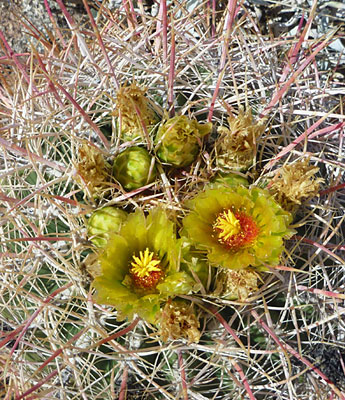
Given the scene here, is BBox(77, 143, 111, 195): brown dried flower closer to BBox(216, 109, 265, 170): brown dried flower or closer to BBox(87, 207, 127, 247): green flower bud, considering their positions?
BBox(87, 207, 127, 247): green flower bud

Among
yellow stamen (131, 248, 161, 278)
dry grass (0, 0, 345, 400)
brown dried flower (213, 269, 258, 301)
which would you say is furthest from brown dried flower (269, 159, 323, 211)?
yellow stamen (131, 248, 161, 278)

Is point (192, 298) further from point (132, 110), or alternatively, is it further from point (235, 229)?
point (132, 110)

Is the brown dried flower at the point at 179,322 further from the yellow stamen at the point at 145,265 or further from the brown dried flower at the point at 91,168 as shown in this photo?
the brown dried flower at the point at 91,168

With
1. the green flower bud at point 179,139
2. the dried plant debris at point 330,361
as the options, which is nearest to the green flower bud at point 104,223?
the green flower bud at point 179,139

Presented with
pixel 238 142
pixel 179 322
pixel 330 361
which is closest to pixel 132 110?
pixel 238 142

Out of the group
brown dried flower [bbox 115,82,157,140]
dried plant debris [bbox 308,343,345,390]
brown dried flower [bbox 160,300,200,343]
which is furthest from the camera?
dried plant debris [bbox 308,343,345,390]

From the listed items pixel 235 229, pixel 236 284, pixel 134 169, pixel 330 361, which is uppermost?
pixel 134 169
